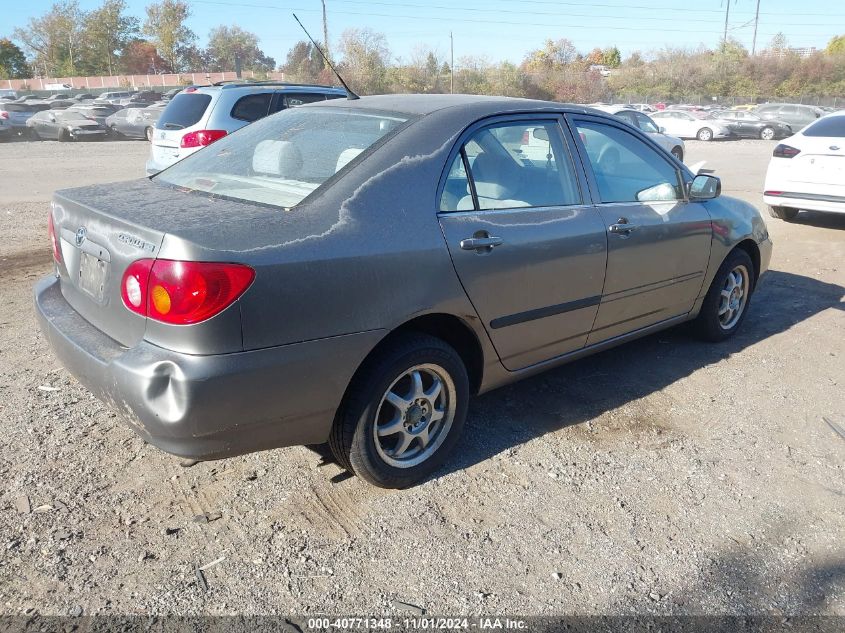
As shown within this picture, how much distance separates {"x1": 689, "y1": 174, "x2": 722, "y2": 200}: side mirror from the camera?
14.7 ft

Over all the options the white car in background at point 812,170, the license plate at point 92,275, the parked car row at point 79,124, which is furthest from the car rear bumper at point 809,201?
→ the parked car row at point 79,124

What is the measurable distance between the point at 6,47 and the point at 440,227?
92.9 m

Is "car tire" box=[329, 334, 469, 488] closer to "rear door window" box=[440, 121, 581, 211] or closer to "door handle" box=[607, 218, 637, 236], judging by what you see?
"rear door window" box=[440, 121, 581, 211]

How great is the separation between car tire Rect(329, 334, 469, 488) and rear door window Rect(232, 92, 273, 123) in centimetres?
730

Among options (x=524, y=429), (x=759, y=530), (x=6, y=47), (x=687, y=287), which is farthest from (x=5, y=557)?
(x=6, y=47)

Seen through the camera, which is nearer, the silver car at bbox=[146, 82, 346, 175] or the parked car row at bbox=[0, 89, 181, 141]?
the silver car at bbox=[146, 82, 346, 175]

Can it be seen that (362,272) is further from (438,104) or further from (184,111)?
(184,111)

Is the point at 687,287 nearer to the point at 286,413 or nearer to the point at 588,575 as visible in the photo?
the point at 588,575

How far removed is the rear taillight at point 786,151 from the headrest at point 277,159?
25.1ft

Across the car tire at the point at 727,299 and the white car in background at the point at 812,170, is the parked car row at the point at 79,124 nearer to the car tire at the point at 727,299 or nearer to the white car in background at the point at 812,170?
the white car in background at the point at 812,170

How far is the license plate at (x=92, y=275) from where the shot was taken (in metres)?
2.78

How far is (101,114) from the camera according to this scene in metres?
26.8

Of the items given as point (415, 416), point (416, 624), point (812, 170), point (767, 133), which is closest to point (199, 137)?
point (415, 416)

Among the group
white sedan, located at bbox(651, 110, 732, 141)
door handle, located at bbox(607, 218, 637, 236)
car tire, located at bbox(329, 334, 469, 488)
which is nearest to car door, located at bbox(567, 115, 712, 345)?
door handle, located at bbox(607, 218, 637, 236)
